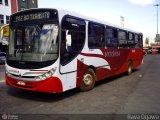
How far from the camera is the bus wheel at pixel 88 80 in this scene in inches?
385

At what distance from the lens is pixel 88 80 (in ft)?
33.1

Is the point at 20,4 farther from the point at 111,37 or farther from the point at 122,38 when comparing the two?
the point at 111,37

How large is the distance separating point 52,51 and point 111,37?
5.23 meters

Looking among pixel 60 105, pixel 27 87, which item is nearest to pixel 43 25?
pixel 27 87

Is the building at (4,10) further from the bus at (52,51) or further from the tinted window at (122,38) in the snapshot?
the bus at (52,51)

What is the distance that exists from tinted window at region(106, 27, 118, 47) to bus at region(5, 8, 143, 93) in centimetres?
139

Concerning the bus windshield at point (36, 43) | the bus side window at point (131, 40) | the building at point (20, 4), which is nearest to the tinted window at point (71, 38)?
the bus windshield at point (36, 43)

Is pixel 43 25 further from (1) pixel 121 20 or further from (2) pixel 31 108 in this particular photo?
(1) pixel 121 20

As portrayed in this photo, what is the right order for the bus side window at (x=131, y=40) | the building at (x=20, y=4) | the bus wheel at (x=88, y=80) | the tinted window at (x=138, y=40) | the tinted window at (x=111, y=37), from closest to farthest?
the bus wheel at (x=88, y=80)
the tinted window at (x=111, y=37)
the bus side window at (x=131, y=40)
the tinted window at (x=138, y=40)
the building at (x=20, y=4)

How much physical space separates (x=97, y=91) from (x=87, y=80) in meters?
0.63

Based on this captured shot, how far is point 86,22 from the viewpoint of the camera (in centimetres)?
984

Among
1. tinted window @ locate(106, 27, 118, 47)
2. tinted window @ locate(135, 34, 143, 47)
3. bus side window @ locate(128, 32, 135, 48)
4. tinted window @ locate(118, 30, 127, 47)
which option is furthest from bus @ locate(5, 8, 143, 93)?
tinted window @ locate(135, 34, 143, 47)

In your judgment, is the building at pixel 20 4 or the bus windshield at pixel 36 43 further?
the building at pixel 20 4

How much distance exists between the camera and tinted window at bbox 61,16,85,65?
820 centimetres
